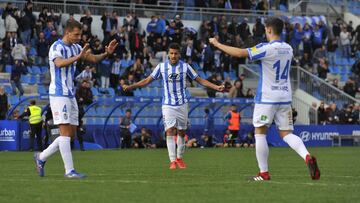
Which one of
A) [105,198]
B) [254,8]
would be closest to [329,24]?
[254,8]

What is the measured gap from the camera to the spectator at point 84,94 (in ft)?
118

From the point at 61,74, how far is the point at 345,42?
3761cm

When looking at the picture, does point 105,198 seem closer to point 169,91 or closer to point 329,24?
point 169,91

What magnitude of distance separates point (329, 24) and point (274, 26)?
40.2 metres

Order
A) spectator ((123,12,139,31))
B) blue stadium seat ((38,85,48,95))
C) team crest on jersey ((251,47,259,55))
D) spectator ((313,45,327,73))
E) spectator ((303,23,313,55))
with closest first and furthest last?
1. team crest on jersey ((251,47,259,55))
2. blue stadium seat ((38,85,48,95))
3. spectator ((123,12,139,31))
4. spectator ((313,45,327,73))
5. spectator ((303,23,313,55))

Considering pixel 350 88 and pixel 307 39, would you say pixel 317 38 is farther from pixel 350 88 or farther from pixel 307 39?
pixel 350 88

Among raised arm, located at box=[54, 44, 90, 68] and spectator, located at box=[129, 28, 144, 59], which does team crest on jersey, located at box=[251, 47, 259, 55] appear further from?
spectator, located at box=[129, 28, 144, 59]

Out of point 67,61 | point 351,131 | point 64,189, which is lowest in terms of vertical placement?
point 351,131

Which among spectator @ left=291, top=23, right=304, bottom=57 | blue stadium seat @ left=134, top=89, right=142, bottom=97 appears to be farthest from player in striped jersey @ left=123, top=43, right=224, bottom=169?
spectator @ left=291, top=23, right=304, bottom=57

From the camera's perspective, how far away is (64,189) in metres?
12.7

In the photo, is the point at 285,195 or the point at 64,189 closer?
the point at 285,195

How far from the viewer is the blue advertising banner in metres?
33.9

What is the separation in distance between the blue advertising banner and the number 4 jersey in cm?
2081

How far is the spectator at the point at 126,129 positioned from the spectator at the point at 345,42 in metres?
18.6
